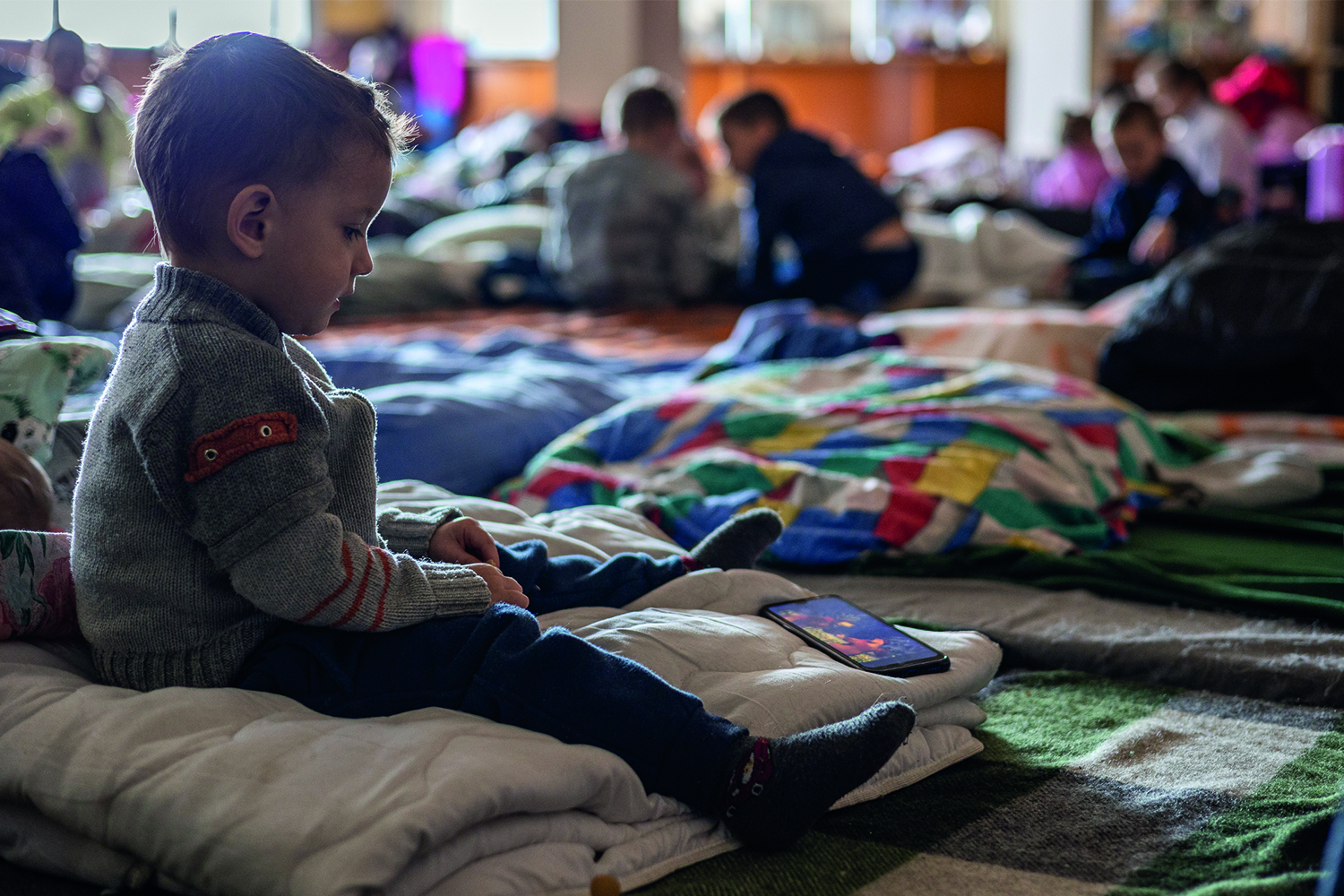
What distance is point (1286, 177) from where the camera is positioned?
15.1 feet

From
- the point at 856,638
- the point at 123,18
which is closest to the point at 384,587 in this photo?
the point at 856,638

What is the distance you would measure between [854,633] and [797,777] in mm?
233

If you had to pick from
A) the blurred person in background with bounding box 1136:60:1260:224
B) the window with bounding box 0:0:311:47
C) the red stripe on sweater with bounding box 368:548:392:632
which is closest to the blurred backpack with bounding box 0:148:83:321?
the window with bounding box 0:0:311:47

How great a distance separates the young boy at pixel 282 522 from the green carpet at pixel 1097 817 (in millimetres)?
49

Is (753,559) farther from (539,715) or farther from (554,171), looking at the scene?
(554,171)

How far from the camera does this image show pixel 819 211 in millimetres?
3160

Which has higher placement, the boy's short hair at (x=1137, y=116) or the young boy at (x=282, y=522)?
the boy's short hair at (x=1137, y=116)

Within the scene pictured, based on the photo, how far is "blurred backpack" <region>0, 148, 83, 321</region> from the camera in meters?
1.52

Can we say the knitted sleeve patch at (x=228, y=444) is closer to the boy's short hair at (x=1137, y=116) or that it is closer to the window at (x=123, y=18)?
the window at (x=123, y=18)

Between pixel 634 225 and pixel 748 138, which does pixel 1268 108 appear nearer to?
pixel 748 138

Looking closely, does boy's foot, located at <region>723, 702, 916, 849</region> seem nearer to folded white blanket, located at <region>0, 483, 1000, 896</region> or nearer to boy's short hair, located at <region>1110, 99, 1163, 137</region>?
folded white blanket, located at <region>0, 483, 1000, 896</region>

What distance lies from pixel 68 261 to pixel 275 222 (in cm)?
111

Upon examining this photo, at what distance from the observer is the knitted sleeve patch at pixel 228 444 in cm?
72

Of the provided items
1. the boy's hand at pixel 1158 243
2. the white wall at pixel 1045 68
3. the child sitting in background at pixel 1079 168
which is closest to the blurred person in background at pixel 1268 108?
the white wall at pixel 1045 68
